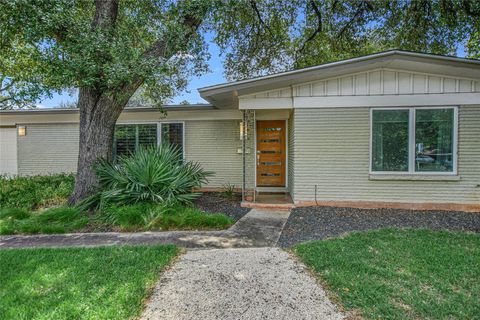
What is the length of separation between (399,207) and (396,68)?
307cm

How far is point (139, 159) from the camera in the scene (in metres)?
6.01

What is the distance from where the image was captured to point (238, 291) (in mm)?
2752

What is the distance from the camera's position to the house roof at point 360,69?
542 centimetres

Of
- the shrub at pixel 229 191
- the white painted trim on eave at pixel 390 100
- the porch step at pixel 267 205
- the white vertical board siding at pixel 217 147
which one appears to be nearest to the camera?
the white painted trim on eave at pixel 390 100

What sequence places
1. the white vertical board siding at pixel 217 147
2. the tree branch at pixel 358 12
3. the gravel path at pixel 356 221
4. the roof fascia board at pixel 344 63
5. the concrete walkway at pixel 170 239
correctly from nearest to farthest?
the concrete walkway at pixel 170 239 < the gravel path at pixel 356 221 < the roof fascia board at pixel 344 63 < the white vertical board siding at pixel 217 147 < the tree branch at pixel 358 12

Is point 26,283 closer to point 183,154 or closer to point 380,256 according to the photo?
point 380,256

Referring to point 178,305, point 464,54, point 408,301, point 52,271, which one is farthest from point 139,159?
point 464,54

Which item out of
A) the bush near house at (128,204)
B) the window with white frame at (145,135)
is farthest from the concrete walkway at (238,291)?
the window with white frame at (145,135)

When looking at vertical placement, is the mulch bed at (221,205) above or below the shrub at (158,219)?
below

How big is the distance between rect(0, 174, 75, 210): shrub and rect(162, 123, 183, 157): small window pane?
308cm

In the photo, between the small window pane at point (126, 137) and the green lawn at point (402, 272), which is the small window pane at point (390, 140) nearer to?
the green lawn at point (402, 272)

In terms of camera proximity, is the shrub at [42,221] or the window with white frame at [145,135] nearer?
the shrub at [42,221]

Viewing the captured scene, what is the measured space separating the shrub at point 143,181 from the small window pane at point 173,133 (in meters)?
2.89

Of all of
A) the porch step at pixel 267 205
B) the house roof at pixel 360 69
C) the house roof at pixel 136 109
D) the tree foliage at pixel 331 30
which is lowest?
the porch step at pixel 267 205
